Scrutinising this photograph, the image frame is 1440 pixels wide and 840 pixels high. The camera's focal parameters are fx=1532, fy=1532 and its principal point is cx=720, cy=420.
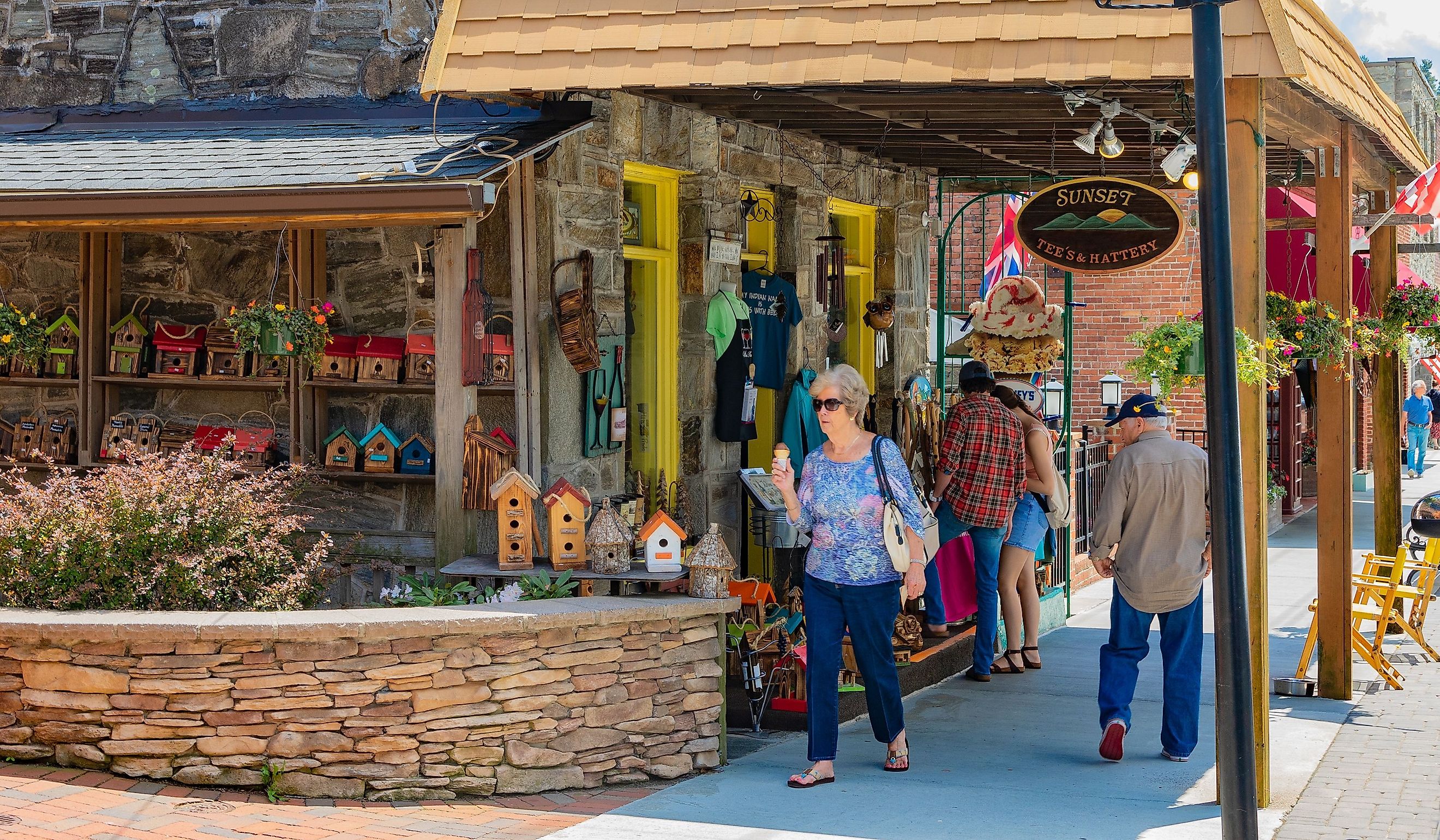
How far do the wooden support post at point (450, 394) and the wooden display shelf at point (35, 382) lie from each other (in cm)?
237

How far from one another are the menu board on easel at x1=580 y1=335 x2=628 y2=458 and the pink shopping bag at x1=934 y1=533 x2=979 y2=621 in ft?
8.19

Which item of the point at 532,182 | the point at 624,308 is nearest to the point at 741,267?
the point at 624,308

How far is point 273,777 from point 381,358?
2.43m

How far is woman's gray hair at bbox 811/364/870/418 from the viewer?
250 inches

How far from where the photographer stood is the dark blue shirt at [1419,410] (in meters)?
24.7

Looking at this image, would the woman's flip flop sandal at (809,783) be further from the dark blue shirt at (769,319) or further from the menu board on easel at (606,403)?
the dark blue shirt at (769,319)

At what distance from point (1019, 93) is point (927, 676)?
3365 mm

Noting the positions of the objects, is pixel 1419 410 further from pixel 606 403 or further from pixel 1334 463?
pixel 606 403

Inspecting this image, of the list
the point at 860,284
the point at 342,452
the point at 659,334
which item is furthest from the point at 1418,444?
the point at 342,452

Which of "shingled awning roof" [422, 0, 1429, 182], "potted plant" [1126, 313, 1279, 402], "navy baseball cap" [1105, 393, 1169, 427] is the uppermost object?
"shingled awning roof" [422, 0, 1429, 182]

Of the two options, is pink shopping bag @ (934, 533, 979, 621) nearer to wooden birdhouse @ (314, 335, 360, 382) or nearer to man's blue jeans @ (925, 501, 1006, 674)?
man's blue jeans @ (925, 501, 1006, 674)

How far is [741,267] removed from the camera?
31.4 ft

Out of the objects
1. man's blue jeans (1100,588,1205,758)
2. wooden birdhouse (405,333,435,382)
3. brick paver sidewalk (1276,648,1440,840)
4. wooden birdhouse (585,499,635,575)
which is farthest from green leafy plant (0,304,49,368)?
brick paver sidewalk (1276,648,1440,840)

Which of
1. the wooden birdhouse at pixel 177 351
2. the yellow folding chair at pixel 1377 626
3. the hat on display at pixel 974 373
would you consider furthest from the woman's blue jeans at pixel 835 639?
the wooden birdhouse at pixel 177 351
